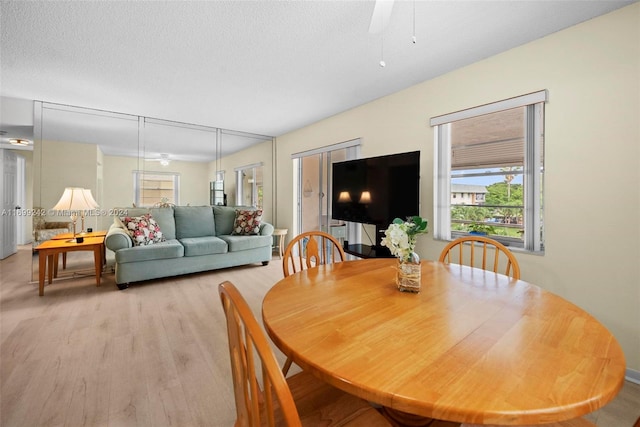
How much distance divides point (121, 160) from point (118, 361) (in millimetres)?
3594

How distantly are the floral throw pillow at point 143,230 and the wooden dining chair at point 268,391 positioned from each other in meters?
3.51

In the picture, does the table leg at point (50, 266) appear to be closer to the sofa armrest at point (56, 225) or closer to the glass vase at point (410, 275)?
the sofa armrest at point (56, 225)

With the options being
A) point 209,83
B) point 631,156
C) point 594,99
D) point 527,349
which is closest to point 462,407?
point 527,349

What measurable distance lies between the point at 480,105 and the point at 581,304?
1.80 m

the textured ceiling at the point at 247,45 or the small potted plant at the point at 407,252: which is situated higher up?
the textured ceiling at the point at 247,45

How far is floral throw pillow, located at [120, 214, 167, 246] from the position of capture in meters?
3.61

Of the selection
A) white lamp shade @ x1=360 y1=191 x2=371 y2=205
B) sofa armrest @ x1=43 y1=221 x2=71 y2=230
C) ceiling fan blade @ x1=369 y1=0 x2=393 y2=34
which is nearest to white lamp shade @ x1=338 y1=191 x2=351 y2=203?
white lamp shade @ x1=360 y1=191 x2=371 y2=205

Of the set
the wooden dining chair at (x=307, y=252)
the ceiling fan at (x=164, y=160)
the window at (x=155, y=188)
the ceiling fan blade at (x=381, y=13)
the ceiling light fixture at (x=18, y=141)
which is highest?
the ceiling light fixture at (x=18, y=141)

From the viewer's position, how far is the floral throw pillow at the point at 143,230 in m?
3.61

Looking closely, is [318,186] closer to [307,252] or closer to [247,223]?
[247,223]

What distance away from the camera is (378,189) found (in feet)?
10.0

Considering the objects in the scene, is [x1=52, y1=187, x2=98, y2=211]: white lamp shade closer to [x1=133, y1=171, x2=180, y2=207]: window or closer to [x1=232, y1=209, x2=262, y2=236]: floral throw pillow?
[x1=133, y1=171, x2=180, y2=207]: window

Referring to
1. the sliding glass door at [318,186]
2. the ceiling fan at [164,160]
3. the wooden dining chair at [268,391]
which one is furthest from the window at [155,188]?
the wooden dining chair at [268,391]

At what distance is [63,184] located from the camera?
3.82 meters
